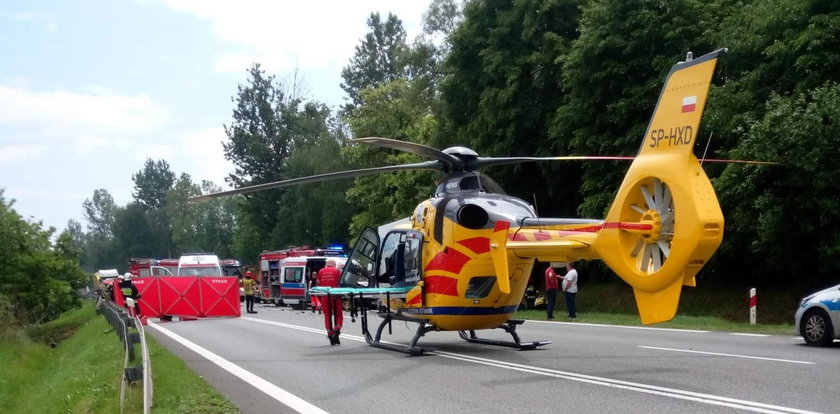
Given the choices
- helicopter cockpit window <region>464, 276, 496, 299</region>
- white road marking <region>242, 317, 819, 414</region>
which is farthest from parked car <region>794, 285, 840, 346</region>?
helicopter cockpit window <region>464, 276, 496, 299</region>

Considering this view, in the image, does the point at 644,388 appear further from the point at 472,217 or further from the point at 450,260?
Answer: the point at 450,260

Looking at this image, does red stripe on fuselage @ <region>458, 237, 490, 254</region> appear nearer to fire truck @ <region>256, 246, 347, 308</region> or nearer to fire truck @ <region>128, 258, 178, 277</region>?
fire truck @ <region>256, 246, 347, 308</region>

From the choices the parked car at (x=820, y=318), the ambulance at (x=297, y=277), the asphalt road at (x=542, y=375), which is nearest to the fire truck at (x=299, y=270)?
the ambulance at (x=297, y=277)

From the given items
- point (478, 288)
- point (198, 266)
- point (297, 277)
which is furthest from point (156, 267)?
point (478, 288)

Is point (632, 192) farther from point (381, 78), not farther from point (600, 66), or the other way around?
point (381, 78)

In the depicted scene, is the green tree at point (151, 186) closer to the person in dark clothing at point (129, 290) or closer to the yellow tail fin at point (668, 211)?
the person in dark clothing at point (129, 290)

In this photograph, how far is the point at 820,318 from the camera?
14586mm

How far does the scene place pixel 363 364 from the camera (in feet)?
45.8

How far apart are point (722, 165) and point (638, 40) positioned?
5770mm

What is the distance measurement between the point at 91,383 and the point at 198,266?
930 inches

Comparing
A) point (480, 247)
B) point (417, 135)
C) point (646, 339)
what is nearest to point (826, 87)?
point (646, 339)

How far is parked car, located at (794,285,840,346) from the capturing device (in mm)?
14305

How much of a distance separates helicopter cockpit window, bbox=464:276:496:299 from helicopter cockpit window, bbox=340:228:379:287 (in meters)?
3.08

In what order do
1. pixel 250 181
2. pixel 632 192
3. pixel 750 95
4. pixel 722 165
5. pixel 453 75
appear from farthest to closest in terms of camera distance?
pixel 250 181
pixel 453 75
pixel 722 165
pixel 750 95
pixel 632 192
